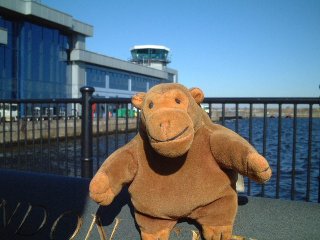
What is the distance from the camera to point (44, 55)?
30.1 metres

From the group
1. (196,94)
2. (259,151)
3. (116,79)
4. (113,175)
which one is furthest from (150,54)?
(113,175)

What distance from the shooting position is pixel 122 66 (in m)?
Answer: 43.2

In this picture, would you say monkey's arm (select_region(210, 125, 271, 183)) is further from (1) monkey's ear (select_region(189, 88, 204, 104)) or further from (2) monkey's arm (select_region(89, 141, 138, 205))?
(2) monkey's arm (select_region(89, 141, 138, 205))

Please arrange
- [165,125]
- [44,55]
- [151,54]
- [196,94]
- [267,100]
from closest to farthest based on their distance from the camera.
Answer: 1. [165,125]
2. [196,94]
3. [267,100]
4. [44,55]
5. [151,54]

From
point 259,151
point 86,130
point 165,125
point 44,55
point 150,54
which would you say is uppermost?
point 150,54

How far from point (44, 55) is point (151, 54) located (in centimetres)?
3131

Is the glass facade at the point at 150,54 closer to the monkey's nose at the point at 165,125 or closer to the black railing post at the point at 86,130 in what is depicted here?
the black railing post at the point at 86,130

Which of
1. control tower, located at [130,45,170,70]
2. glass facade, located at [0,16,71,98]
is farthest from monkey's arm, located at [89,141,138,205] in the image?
control tower, located at [130,45,170,70]

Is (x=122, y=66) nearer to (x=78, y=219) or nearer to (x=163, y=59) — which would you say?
(x=163, y=59)

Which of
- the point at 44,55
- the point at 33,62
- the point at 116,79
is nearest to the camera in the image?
the point at 33,62

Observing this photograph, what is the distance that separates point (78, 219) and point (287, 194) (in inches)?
287

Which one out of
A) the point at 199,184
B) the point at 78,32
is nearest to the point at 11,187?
the point at 199,184

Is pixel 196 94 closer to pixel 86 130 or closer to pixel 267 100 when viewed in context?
pixel 267 100

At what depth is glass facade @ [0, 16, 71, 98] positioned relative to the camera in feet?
86.8
